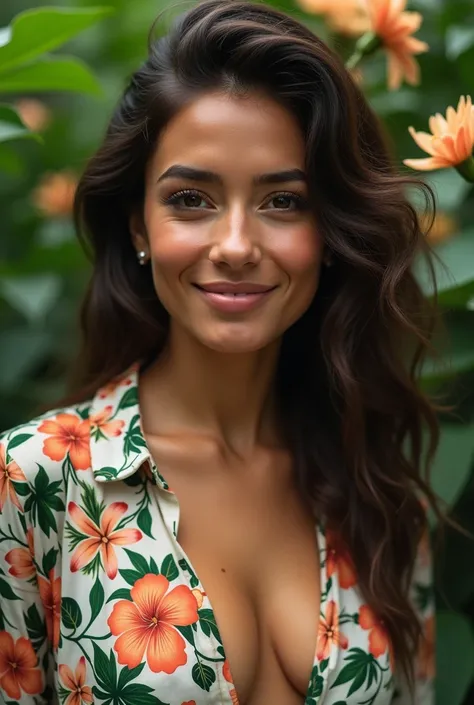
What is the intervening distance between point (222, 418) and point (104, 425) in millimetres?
197

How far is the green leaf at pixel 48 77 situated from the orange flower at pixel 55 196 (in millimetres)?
694

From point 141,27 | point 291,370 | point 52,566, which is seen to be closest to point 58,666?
point 52,566

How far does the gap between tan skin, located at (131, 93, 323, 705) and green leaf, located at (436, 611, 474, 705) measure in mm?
355

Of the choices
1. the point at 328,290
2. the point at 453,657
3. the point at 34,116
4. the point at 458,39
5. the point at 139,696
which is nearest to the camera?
the point at 139,696

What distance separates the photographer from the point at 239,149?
4.50 ft

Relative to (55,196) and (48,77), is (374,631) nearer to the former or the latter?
(48,77)

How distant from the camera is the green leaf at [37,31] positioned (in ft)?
4.95

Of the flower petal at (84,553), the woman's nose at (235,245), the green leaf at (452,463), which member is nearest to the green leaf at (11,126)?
the woman's nose at (235,245)

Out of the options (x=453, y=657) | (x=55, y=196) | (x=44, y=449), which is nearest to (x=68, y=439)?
(x=44, y=449)

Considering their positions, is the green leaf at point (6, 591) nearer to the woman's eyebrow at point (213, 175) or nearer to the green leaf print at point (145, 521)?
the green leaf print at point (145, 521)

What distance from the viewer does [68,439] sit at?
4.72 ft

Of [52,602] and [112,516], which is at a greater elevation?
[112,516]

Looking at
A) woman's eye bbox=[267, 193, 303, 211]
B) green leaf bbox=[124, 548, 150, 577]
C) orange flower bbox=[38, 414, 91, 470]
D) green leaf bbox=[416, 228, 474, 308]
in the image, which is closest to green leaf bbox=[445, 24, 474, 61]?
green leaf bbox=[416, 228, 474, 308]

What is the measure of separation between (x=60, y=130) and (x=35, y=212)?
0.26 meters
